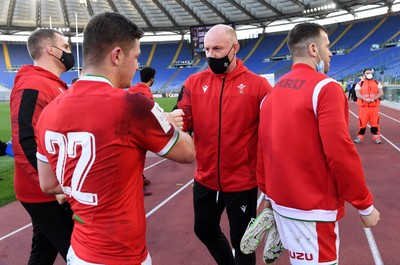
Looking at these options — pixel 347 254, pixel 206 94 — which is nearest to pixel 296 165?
pixel 206 94

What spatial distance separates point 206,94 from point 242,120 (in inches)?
15.0

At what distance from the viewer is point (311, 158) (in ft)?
6.22

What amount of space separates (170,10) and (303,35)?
1443 inches

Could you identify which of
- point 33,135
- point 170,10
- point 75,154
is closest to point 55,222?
point 33,135

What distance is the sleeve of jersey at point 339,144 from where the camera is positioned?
1.75 m

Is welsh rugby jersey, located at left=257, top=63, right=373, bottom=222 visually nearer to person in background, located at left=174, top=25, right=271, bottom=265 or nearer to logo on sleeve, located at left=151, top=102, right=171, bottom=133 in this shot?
person in background, located at left=174, top=25, right=271, bottom=265

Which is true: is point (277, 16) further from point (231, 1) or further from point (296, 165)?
point (296, 165)

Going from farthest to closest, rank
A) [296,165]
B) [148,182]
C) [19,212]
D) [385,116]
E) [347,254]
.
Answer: [385,116] → [148,182] → [19,212] → [347,254] → [296,165]

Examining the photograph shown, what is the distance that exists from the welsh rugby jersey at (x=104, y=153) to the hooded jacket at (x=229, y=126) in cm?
120

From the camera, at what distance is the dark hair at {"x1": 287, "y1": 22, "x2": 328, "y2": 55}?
2.01m

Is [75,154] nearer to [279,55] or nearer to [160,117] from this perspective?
[160,117]

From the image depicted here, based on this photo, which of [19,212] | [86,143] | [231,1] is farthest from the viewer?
[231,1]

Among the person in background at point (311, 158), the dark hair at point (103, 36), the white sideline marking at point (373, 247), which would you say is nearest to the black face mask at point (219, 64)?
the person in background at point (311, 158)

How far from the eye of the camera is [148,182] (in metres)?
6.40
